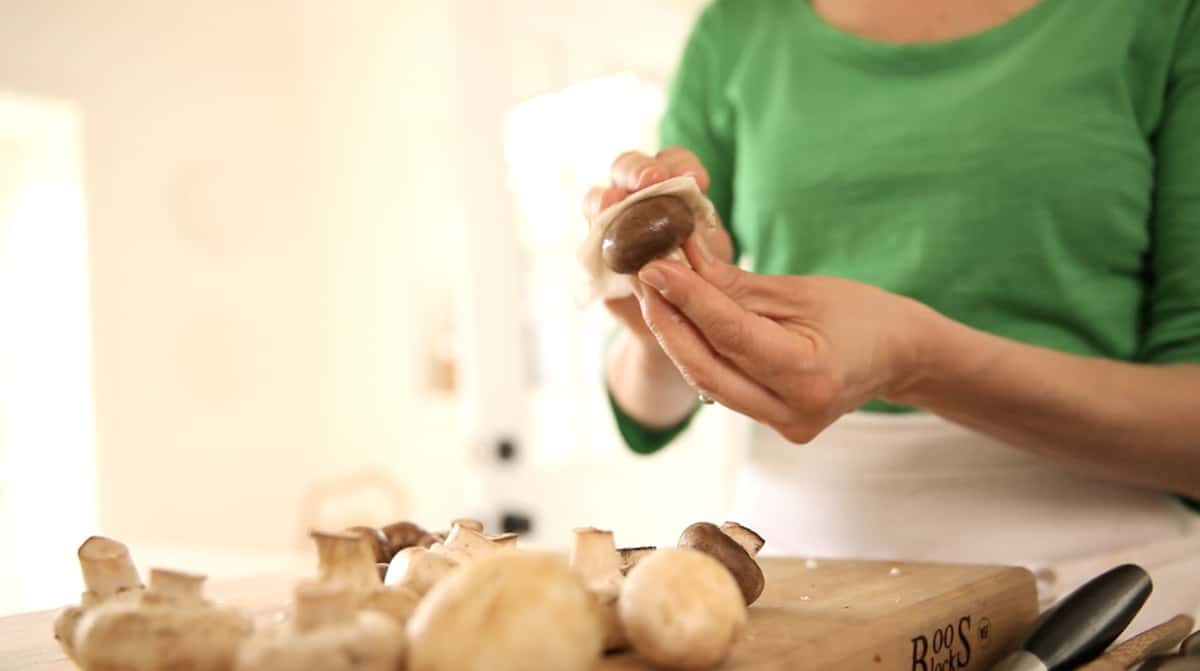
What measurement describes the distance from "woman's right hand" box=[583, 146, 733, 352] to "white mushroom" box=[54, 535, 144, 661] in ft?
1.20

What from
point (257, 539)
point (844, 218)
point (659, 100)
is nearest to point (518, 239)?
point (659, 100)

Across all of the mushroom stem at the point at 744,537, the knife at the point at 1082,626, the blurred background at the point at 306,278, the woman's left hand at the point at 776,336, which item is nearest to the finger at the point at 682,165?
the woman's left hand at the point at 776,336

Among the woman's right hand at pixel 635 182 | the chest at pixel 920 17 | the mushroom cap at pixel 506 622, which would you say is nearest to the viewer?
the mushroom cap at pixel 506 622

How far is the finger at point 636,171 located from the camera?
0.69m

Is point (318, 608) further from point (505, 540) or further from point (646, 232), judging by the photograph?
point (646, 232)

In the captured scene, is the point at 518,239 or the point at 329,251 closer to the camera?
the point at 518,239

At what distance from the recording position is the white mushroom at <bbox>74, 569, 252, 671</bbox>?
0.40 m

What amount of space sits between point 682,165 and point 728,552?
31cm

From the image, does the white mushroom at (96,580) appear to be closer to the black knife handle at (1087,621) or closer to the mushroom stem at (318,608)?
the mushroom stem at (318,608)

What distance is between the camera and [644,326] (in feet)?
2.63

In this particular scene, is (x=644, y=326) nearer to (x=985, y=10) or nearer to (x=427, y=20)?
(x=985, y=10)

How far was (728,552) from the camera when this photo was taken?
1.83ft

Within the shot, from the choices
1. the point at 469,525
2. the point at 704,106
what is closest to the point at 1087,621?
the point at 469,525

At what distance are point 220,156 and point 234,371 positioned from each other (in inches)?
Result: 29.5
